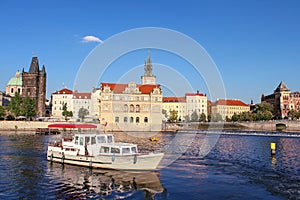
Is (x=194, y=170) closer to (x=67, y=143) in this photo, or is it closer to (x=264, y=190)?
(x=264, y=190)

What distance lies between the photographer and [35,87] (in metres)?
152

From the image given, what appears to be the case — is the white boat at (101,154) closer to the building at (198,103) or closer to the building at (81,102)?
the building at (81,102)

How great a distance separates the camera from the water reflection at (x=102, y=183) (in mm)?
21087

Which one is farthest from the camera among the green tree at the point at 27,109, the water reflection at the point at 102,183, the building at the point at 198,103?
the building at the point at 198,103

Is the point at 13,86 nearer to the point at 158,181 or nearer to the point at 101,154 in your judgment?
the point at 101,154

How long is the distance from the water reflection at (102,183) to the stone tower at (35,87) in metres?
131

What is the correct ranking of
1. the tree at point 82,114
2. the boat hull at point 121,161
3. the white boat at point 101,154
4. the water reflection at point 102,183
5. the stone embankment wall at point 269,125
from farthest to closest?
the tree at point 82,114 → the stone embankment wall at point 269,125 → the white boat at point 101,154 → the boat hull at point 121,161 → the water reflection at point 102,183

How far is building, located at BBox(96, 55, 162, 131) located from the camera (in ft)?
390

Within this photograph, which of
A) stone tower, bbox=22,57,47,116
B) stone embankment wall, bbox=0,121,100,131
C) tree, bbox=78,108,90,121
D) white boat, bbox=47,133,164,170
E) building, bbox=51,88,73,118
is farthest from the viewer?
building, bbox=51,88,73,118

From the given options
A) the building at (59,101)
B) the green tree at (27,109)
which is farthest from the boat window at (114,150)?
the building at (59,101)

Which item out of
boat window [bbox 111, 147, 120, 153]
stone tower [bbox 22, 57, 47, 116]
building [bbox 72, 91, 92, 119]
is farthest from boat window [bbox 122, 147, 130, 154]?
building [bbox 72, 91, 92, 119]

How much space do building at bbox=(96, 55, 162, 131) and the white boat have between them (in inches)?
3240

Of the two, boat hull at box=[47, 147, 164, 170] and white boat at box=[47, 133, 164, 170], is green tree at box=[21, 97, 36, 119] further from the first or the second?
boat hull at box=[47, 147, 164, 170]

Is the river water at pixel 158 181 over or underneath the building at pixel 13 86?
underneath
